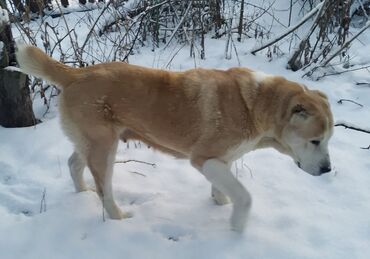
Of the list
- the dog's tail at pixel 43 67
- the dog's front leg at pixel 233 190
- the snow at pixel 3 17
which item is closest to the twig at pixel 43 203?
the dog's tail at pixel 43 67

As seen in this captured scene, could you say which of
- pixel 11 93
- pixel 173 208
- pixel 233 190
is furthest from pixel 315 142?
pixel 11 93

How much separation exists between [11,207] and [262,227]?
5.86 ft

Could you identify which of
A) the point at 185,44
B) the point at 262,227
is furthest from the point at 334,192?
the point at 185,44

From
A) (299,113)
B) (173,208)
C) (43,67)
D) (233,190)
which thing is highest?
(43,67)

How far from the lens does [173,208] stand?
3.29 m

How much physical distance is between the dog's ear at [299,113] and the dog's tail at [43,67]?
57.9 inches

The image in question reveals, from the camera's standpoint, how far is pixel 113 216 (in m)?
3.16

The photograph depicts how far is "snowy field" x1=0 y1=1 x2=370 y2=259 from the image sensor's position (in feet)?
9.21

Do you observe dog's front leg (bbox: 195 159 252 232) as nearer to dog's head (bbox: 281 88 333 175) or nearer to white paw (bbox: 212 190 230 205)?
white paw (bbox: 212 190 230 205)

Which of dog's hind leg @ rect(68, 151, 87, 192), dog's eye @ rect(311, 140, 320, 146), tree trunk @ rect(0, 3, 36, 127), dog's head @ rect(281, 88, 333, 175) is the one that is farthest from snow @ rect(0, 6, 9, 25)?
dog's eye @ rect(311, 140, 320, 146)

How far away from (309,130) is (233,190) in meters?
0.62

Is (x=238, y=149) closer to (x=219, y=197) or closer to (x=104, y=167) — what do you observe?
(x=219, y=197)

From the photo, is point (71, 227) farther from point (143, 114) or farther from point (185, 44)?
point (185, 44)

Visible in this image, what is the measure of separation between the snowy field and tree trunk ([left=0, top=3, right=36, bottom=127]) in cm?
12
